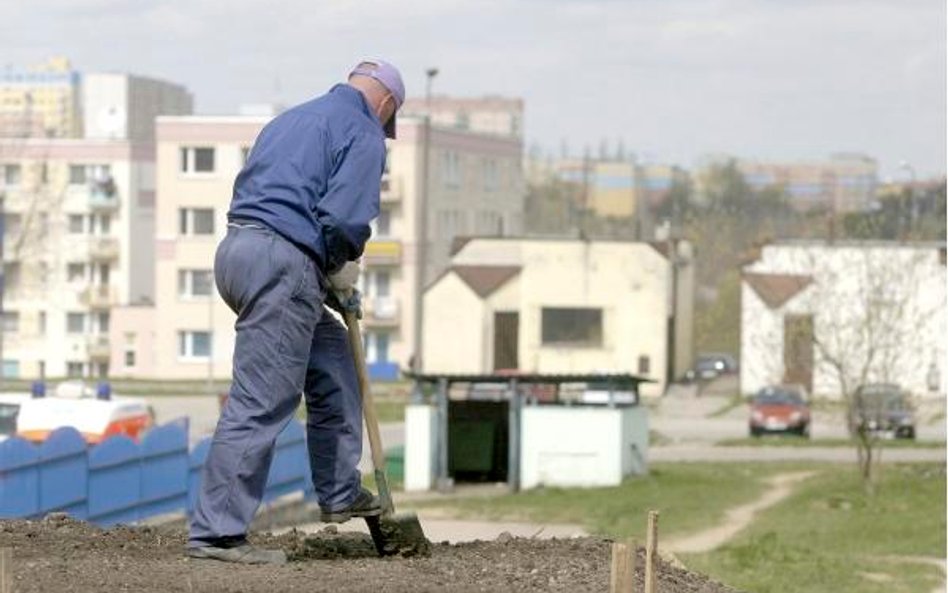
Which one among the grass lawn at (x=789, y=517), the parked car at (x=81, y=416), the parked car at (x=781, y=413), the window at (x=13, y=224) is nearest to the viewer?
the grass lawn at (x=789, y=517)

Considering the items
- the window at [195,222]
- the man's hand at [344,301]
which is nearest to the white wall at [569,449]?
the man's hand at [344,301]

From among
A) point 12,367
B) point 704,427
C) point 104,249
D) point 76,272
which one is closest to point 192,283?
point 104,249

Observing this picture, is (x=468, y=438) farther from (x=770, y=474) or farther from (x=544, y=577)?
(x=544, y=577)

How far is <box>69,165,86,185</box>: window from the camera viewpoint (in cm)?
10438

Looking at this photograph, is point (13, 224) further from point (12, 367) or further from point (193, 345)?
point (193, 345)

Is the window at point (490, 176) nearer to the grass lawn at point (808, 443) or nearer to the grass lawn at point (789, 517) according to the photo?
the grass lawn at point (808, 443)

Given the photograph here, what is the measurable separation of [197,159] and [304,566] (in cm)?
8262

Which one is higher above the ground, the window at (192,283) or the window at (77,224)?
the window at (77,224)

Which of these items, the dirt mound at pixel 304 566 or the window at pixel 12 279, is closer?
the dirt mound at pixel 304 566

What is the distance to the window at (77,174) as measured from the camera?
104 meters

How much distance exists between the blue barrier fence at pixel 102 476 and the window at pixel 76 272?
256ft

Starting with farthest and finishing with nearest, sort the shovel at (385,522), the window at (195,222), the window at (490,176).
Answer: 1. the window at (490,176)
2. the window at (195,222)
3. the shovel at (385,522)

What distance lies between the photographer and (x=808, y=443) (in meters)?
53.7

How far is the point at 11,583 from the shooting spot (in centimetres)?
720
